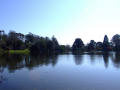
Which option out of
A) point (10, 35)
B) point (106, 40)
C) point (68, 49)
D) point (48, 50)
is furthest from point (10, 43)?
point (106, 40)

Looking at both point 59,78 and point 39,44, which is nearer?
point 59,78

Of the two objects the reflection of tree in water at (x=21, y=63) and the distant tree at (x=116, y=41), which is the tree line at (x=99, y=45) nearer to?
the distant tree at (x=116, y=41)

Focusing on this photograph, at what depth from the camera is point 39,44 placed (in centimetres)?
7169

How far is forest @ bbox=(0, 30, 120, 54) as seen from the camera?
7012 centimetres

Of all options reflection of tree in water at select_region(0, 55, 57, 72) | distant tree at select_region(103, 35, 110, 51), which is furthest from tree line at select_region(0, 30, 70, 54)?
reflection of tree in water at select_region(0, 55, 57, 72)

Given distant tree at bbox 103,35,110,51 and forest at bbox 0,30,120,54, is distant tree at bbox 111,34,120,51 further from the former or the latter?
distant tree at bbox 103,35,110,51

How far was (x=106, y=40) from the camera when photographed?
274 feet

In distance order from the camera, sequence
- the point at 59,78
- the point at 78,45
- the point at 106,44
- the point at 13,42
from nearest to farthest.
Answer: the point at 59,78 < the point at 13,42 < the point at 106,44 < the point at 78,45

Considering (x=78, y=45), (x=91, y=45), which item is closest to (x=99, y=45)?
(x=91, y=45)

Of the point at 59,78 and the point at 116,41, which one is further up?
the point at 116,41

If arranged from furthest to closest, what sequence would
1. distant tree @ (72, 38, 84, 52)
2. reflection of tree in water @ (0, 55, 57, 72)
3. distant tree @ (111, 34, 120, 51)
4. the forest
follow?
distant tree @ (72, 38, 84, 52)
distant tree @ (111, 34, 120, 51)
the forest
reflection of tree in water @ (0, 55, 57, 72)

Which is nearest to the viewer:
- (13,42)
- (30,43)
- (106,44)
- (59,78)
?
(59,78)

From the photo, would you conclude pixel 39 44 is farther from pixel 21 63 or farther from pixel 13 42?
pixel 21 63

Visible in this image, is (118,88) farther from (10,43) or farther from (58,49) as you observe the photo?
(58,49)
